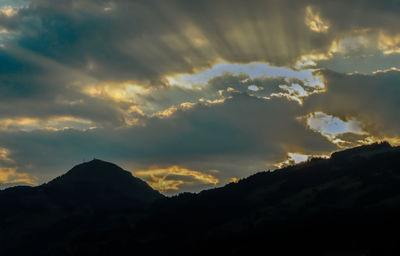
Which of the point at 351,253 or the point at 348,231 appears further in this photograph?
the point at 348,231

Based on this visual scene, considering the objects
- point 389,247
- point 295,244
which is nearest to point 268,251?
point 295,244

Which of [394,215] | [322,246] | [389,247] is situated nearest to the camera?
[389,247]

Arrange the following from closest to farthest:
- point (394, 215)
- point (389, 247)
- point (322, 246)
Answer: point (389, 247) → point (322, 246) → point (394, 215)

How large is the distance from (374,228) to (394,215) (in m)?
17.5

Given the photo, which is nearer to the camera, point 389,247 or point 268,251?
point 389,247

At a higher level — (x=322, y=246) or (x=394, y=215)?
(x=394, y=215)

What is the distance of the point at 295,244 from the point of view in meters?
198

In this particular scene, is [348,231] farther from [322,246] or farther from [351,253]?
[351,253]

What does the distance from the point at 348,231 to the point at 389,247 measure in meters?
39.1

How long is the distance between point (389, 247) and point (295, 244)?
5100 centimetres

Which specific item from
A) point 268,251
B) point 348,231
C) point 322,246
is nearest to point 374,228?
point 348,231

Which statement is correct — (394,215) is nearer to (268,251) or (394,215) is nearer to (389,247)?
(389,247)

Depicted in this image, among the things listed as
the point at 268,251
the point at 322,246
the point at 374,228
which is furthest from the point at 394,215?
the point at 268,251

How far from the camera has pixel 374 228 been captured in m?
188
